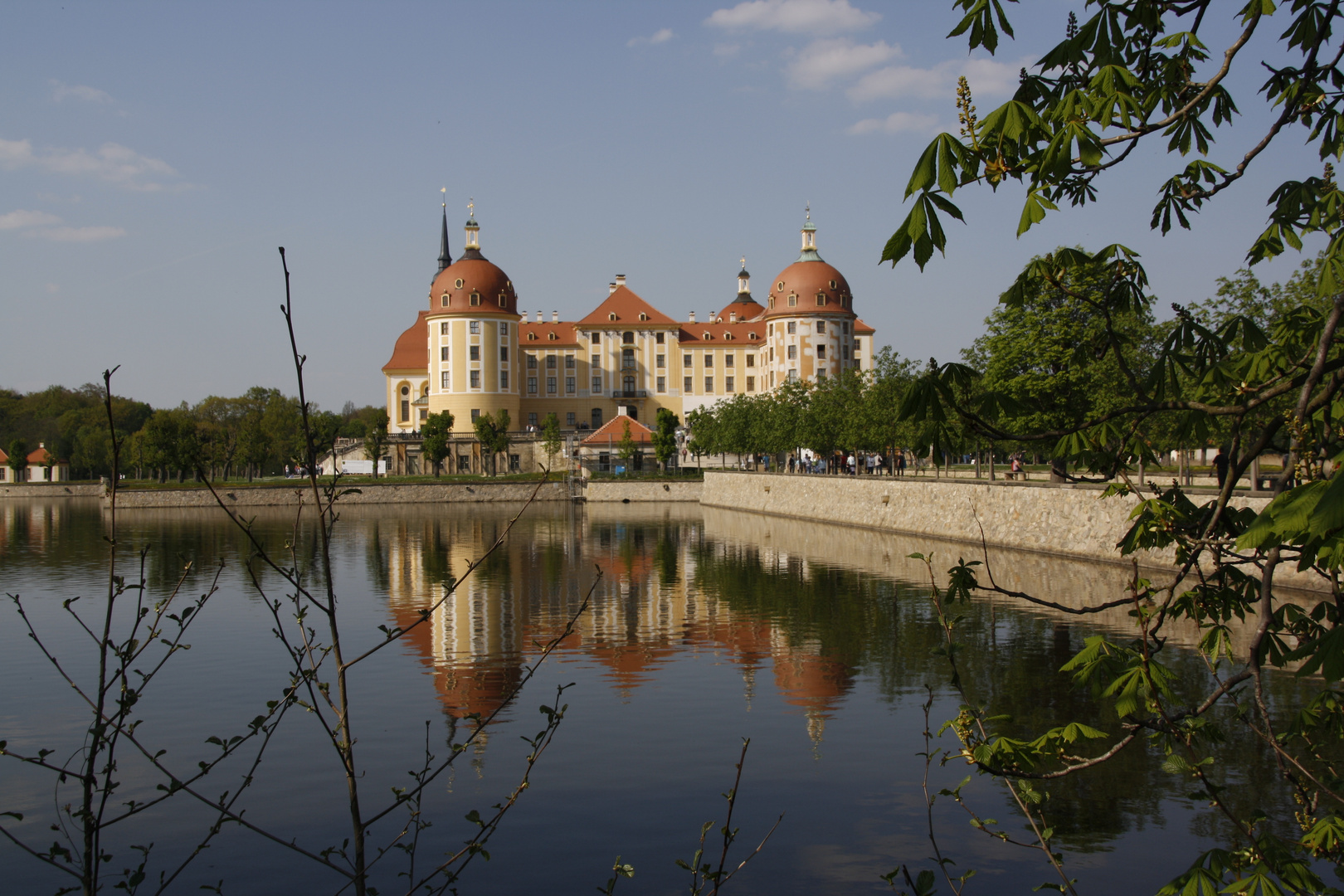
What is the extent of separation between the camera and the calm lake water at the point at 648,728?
8047mm

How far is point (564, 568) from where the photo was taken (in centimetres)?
2673

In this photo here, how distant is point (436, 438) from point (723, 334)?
2843 cm

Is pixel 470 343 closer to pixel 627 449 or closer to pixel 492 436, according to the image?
pixel 492 436

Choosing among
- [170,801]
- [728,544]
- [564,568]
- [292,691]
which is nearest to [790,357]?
[728,544]

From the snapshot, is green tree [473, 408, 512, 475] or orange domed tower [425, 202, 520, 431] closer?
green tree [473, 408, 512, 475]

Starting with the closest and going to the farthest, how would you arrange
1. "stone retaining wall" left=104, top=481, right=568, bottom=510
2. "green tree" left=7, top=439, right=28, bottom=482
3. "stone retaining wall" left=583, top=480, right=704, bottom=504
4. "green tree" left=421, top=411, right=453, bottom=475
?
1. "stone retaining wall" left=104, top=481, right=568, bottom=510
2. "stone retaining wall" left=583, top=480, right=704, bottom=504
3. "green tree" left=421, top=411, right=453, bottom=475
4. "green tree" left=7, top=439, right=28, bottom=482

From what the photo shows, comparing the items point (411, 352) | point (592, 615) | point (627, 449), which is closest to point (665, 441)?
point (627, 449)

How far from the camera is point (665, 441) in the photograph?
220ft

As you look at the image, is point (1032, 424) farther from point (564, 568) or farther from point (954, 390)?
point (954, 390)

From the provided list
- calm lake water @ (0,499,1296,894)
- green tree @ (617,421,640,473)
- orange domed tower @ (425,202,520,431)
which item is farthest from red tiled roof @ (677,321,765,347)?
calm lake water @ (0,499,1296,894)

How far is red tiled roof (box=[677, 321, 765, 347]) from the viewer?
87875mm

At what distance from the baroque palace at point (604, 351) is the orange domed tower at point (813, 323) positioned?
0.09 metres

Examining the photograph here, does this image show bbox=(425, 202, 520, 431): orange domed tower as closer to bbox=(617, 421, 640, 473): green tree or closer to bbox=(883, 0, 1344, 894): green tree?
bbox=(617, 421, 640, 473): green tree

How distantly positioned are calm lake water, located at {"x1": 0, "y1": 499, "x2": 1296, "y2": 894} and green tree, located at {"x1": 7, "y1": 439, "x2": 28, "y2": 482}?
6849cm
